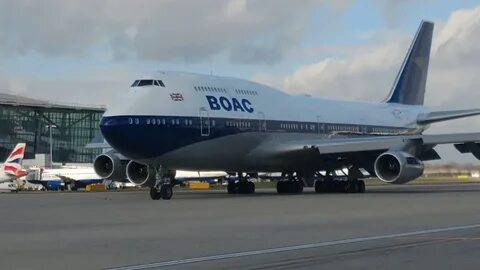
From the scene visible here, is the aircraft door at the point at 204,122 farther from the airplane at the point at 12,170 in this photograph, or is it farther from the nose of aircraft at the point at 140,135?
the airplane at the point at 12,170

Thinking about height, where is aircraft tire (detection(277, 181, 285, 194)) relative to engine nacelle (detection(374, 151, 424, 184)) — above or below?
below

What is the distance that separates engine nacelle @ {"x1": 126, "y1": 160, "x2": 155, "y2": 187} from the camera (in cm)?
3195

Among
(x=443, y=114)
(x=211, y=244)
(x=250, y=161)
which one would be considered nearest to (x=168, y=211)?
(x=211, y=244)

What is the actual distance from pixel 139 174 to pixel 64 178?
41288 mm

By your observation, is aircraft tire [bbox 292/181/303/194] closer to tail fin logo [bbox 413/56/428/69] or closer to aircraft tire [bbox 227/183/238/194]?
aircraft tire [bbox 227/183/238/194]

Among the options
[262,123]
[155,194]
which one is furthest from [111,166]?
[262,123]

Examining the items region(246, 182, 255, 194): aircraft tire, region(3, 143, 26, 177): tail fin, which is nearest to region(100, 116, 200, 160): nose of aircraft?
region(246, 182, 255, 194): aircraft tire

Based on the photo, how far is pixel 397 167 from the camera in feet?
100

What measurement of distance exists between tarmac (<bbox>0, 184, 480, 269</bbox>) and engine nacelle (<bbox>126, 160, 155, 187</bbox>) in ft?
34.8

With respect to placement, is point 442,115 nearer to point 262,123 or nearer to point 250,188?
point 250,188

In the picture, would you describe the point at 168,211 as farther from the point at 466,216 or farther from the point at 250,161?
the point at 250,161

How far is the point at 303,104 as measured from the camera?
118 ft

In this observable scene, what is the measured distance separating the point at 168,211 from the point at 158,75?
9.38 metres

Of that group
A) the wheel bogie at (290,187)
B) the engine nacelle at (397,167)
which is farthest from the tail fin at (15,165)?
the engine nacelle at (397,167)
